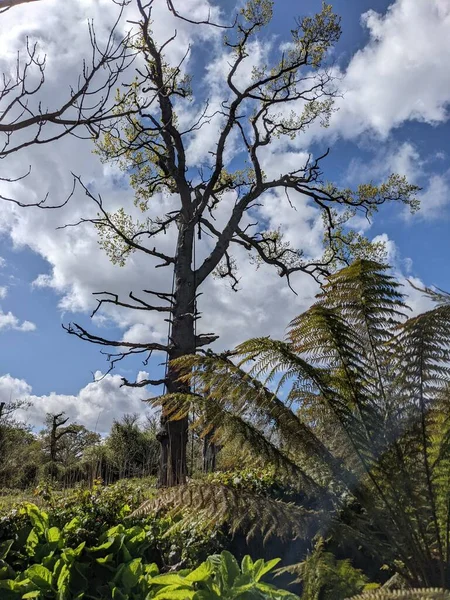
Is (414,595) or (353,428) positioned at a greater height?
(353,428)

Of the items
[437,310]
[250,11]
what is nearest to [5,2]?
[437,310]

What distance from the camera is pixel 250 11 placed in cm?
973

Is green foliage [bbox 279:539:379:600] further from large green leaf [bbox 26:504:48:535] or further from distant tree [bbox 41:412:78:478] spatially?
distant tree [bbox 41:412:78:478]

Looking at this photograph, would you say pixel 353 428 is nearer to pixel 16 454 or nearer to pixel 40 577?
pixel 40 577

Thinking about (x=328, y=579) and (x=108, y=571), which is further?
(x=108, y=571)

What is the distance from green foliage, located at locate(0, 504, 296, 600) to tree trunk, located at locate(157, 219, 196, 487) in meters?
2.55

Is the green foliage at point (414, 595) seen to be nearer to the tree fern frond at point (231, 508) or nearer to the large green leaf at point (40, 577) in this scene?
the tree fern frond at point (231, 508)

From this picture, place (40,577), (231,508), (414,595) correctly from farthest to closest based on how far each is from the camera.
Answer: (40,577)
(231,508)
(414,595)

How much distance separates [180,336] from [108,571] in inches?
184

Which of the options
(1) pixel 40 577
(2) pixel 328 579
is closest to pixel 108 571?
(1) pixel 40 577

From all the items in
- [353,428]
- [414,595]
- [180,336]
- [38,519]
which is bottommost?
[414,595]

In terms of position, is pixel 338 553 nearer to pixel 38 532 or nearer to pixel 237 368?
pixel 237 368

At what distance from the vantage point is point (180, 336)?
774 centimetres

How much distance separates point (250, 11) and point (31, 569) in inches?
392
